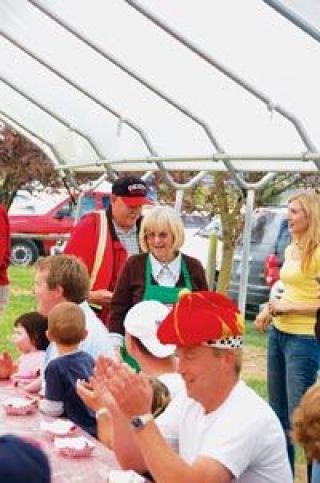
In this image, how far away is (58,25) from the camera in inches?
253

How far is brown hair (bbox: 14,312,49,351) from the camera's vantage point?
4.62 metres

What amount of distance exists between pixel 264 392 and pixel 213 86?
11.1 feet

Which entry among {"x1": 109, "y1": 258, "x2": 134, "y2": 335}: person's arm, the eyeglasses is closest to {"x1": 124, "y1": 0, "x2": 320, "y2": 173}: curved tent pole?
the eyeglasses

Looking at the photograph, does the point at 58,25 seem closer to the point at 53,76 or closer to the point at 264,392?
the point at 53,76

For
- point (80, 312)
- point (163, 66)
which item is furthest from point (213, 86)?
point (80, 312)

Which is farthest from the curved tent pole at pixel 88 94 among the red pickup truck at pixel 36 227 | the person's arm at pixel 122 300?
the red pickup truck at pixel 36 227

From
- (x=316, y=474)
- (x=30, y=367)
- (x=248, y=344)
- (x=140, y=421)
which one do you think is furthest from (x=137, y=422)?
(x=248, y=344)

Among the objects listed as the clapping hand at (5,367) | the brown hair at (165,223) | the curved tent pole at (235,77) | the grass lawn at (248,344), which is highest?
the curved tent pole at (235,77)

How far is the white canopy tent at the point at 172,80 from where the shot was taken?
4.80m

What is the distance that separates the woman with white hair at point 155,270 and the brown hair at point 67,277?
0.52 meters

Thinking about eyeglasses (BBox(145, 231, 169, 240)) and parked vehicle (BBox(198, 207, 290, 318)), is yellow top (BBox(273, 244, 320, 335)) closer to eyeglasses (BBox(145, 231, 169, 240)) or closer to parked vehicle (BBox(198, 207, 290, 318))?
eyeglasses (BBox(145, 231, 169, 240))

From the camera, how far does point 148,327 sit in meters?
3.43

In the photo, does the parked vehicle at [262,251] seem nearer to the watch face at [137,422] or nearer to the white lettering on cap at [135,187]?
the white lettering on cap at [135,187]

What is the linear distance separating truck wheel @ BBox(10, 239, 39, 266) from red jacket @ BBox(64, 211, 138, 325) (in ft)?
46.3
